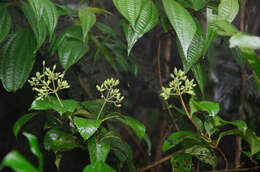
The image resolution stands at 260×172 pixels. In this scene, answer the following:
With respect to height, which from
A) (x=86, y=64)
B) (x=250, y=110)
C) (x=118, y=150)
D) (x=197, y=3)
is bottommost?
(x=250, y=110)

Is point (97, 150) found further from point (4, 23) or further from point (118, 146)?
point (4, 23)

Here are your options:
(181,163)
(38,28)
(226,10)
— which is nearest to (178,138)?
(181,163)

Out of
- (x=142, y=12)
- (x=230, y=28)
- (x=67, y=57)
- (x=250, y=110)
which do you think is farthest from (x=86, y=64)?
(x=250, y=110)

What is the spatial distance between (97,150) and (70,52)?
0.76 ft

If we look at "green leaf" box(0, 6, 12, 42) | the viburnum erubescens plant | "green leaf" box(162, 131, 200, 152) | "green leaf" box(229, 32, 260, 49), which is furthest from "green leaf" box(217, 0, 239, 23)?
→ "green leaf" box(0, 6, 12, 42)

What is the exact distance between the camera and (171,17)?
18.7 inches

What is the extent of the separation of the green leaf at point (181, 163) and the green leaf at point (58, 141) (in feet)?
0.75

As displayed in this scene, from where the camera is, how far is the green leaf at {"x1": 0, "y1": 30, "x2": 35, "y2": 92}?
59 cm

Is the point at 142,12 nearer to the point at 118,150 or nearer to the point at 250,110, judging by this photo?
the point at 118,150

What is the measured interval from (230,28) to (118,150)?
0.36 metres

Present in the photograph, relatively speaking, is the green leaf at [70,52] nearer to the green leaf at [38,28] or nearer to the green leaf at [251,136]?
the green leaf at [38,28]

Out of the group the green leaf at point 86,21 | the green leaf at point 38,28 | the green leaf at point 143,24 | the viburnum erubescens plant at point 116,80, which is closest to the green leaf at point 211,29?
the viburnum erubescens plant at point 116,80

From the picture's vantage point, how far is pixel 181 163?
0.59 meters

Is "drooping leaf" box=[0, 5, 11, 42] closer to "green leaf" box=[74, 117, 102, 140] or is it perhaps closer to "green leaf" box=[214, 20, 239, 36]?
"green leaf" box=[74, 117, 102, 140]
